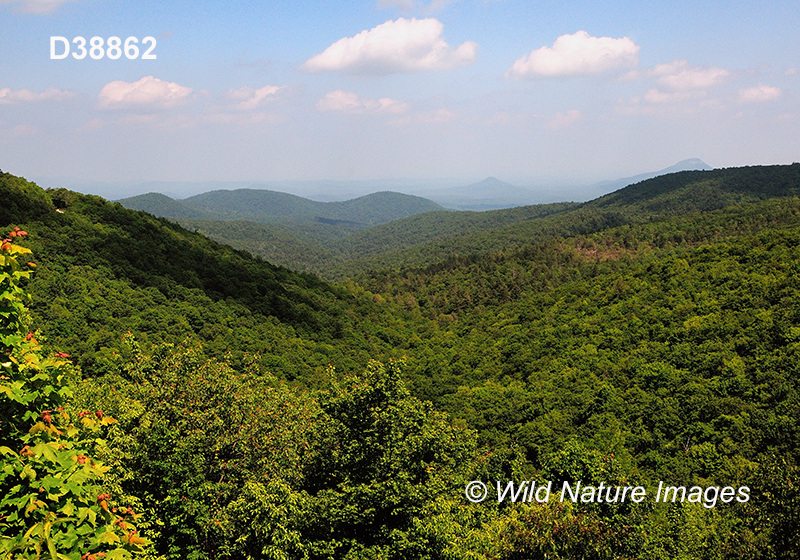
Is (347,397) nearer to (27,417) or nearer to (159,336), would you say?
(27,417)

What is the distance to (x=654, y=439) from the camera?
30.7m

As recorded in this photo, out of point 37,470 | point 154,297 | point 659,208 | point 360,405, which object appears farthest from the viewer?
point 659,208

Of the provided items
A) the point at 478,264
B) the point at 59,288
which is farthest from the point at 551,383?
the point at 478,264

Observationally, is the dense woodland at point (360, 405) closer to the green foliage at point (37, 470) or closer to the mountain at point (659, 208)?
the green foliage at point (37, 470)

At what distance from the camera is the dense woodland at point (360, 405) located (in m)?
11.2

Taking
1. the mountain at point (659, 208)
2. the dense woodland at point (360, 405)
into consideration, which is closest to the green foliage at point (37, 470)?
the dense woodland at point (360, 405)

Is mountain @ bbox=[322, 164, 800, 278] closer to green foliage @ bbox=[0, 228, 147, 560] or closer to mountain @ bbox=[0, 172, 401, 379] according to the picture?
mountain @ bbox=[0, 172, 401, 379]

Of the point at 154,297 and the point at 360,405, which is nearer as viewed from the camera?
the point at 360,405

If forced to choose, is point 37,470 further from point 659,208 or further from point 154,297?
point 659,208

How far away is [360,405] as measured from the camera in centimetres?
1520

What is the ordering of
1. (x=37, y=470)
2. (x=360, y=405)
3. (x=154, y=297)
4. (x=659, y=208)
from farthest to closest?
(x=659, y=208) < (x=154, y=297) < (x=360, y=405) < (x=37, y=470)

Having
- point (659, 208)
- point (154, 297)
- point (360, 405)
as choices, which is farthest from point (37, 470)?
point (659, 208)

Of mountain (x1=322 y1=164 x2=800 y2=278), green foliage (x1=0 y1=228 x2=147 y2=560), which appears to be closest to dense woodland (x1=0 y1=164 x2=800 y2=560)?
green foliage (x1=0 y1=228 x2=147 y2=560)

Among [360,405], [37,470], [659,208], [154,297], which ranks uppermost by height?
[659,208]
